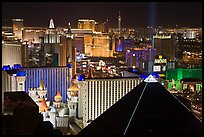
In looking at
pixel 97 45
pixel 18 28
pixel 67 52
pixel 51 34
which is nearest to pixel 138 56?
pixel 67 52

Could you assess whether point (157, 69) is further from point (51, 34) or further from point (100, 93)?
point (51, 34)

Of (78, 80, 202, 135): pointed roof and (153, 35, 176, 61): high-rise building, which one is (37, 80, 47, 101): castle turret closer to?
(153, 35, 176, 61): high-rise building

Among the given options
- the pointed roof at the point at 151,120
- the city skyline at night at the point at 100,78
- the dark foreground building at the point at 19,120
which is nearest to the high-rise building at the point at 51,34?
the city skyline at night at the point at 100,78

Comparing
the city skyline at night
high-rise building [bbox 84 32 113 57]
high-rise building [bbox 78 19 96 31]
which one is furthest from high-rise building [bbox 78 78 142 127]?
high-rise building [bbox 78 19 96 31]

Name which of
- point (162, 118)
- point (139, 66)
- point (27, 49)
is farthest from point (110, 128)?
point (27, 49)

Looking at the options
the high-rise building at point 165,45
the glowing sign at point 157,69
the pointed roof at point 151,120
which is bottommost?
the pointed roof at point 151,120

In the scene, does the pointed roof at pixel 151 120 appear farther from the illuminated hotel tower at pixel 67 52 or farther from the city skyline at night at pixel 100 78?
the illuminated hotel tower at pixel 67 52
